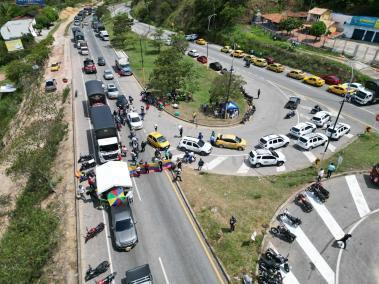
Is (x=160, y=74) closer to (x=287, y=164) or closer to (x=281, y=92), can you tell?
(x=281, y=92)

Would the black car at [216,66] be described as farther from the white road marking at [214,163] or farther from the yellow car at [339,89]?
the white road marking at [214,163]

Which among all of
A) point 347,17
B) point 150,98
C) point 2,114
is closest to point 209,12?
point 347,17

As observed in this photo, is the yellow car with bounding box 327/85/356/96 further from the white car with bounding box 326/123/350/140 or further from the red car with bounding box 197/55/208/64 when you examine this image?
the red car with bounding box 197/55/208/64

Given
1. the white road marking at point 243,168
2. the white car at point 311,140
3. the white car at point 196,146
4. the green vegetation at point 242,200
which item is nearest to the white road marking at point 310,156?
the white car at point 311,140

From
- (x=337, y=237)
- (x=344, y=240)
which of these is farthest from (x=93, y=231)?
(x=337, y=237)

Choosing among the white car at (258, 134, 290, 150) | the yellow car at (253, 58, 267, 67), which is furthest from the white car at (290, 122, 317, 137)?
the yellow car at (253, 58, 267, 67)
